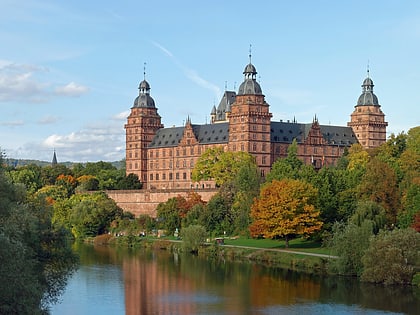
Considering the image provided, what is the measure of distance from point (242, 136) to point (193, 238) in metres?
29.3

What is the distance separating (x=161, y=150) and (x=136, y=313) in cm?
6478

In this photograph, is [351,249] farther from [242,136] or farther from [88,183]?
[88,183]

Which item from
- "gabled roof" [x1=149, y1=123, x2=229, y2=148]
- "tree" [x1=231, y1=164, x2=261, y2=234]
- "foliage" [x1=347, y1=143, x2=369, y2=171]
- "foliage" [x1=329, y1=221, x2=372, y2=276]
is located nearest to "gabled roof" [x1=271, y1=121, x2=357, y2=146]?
"gabled roof" [x1=149, y1=123, x2=229, y2=148]

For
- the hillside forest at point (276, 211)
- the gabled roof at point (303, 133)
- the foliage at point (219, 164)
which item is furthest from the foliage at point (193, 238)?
the gabled roof at point (303, 133)

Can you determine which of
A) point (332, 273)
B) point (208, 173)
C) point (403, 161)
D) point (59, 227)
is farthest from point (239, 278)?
point (208, 173)

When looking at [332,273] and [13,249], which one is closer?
[13,249]

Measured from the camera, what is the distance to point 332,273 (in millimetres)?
43594

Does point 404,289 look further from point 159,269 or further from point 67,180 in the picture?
point 67,180

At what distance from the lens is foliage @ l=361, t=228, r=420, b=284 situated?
39344 mm

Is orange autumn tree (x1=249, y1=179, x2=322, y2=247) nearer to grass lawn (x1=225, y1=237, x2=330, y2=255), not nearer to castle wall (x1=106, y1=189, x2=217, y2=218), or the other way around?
grass lawn (x1=225, y1=237, x2=330, y2=255)

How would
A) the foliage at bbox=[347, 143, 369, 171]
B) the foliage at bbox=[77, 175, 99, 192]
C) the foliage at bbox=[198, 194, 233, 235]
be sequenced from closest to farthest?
the foliage at bbox=[198, 194, 233, 235] → the foliage at bbox=[347, 143, 369, 171] → the foliage at bbox=[77, 175, 99, 192]

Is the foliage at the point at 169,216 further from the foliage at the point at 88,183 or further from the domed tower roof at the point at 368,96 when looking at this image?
the domed tower roof at the point at 368,96

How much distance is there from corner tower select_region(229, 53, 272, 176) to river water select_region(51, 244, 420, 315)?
35841 mm

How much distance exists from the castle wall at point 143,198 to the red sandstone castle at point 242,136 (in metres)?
7.33
